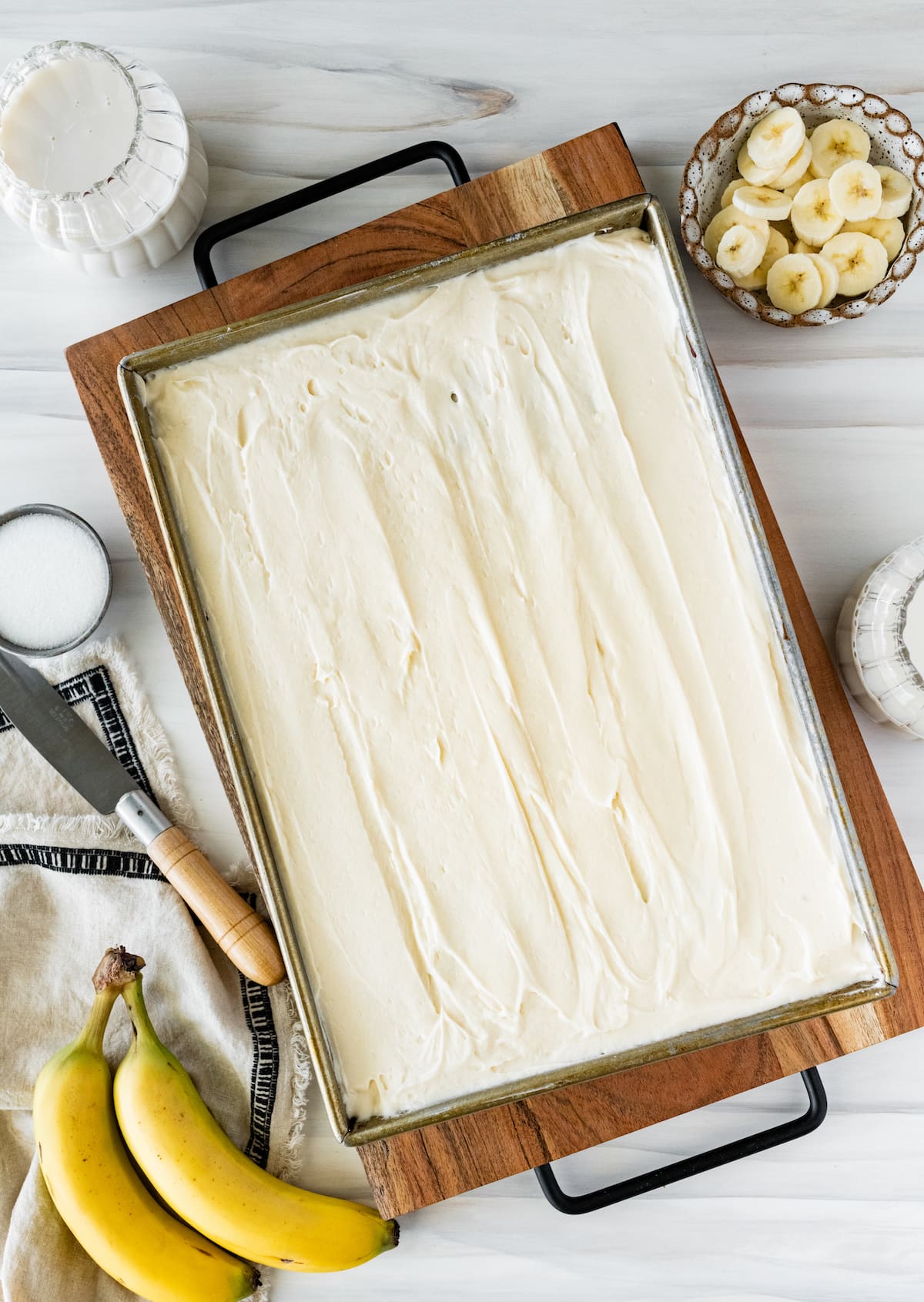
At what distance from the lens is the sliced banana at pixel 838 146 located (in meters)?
1.09

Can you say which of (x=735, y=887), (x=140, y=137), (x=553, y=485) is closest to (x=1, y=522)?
(x=140, y=137)

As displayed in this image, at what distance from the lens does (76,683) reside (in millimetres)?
1167

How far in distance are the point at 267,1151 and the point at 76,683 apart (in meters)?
0.58

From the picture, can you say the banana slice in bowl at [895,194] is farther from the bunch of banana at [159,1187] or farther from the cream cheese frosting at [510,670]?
the bunch of banana at [159,1187]

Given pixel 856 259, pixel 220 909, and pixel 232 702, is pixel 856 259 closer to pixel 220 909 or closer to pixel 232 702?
pixel 232 702

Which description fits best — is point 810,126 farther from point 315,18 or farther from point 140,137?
point 140,137

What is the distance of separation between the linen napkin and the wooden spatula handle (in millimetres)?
49

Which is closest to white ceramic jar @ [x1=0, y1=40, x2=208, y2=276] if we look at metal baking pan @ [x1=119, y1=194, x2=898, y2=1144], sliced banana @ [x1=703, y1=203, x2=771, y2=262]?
metal baking pan @ [x1=119, y1=194, x2=898, y2=1144]

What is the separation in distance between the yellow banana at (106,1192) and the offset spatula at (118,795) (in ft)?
0.35

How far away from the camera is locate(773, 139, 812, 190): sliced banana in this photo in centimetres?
107

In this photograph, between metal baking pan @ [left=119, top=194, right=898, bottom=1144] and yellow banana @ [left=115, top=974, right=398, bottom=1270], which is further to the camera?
yellow banana @ [left=115, top=974, right=398, bottom=1270]

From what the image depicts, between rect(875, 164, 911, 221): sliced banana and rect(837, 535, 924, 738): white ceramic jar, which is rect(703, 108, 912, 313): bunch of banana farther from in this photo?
rect(837, 535, 924, 738): white ceramic jar

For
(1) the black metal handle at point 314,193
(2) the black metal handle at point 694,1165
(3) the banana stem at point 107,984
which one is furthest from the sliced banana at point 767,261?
(3) the banana stem at point 107,984

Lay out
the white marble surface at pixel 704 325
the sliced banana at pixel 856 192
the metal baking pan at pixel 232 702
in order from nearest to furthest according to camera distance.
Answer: the metal baking pan at pixel 232 702 → the sliced banana at pixel 856 192 → the white marble surface at pixel 704 325
